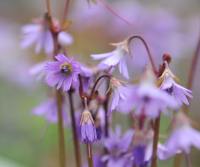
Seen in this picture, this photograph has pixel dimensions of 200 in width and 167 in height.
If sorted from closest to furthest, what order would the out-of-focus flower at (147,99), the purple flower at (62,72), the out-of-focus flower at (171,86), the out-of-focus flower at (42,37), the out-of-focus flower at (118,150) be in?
1. the out-of-focus flower at (147,99)
2. the out-of-focus flower at (171,86)
3. the purple flower at (62,72)
4. the out-of-focus flower at (118,150)
5. the out-of-focus flower at (42,37)

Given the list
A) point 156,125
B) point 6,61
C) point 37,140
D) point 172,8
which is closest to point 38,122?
point 37,140

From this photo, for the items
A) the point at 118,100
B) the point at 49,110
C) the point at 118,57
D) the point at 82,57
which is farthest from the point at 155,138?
the point at 82,57

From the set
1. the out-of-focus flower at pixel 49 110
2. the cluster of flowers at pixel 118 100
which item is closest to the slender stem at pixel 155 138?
the cluster of flowers at pixel 118 100

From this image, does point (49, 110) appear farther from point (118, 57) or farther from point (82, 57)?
point (82, 57)

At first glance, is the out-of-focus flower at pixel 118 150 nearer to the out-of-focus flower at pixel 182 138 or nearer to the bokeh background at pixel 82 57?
the out-of-focus flower at pixel 182 138

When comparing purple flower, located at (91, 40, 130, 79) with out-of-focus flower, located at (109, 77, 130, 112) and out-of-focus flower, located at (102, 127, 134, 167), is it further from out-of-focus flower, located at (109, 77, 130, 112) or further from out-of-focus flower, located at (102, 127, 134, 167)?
out-of-focus flower, located at (102, 127, 134, 167)

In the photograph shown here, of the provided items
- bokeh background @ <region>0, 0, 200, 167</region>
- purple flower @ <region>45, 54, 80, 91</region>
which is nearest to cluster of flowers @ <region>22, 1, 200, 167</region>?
purple flower @ <region>45, 54, 80, 91</region>
